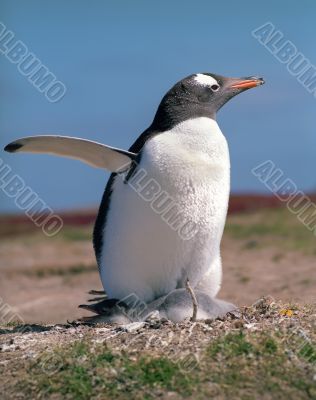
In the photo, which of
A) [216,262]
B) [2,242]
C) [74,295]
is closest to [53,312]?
[74,295]

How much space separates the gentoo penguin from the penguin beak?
0.13m

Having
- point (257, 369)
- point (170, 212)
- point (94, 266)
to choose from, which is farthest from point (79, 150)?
point (94, 266)

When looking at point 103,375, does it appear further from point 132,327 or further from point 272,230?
point 272,230

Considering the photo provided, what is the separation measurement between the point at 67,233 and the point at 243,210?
16.2 ft

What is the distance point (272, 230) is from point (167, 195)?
1262 centimetres

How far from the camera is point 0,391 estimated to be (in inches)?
210

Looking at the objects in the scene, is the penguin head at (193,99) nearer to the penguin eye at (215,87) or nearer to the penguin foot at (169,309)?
the penguin eye at (215,87)

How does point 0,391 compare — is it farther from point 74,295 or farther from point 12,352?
point 74,295

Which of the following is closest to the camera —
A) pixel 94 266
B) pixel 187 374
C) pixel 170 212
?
pixel 187 374

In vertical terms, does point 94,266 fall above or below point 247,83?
below

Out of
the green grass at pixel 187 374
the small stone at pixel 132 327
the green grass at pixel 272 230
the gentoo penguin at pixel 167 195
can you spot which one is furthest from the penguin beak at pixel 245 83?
the green grass at pixel 272 230

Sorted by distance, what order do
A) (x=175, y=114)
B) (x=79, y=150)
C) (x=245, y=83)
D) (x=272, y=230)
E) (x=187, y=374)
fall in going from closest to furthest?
(x=187, y=374) < (x=175, y=114) < (x=79, y=150) < (x=245, y=83) < (x=272, y=230)

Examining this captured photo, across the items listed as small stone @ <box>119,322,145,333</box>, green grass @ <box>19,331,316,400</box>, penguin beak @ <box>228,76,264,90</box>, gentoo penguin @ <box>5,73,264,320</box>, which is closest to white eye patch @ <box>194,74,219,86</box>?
gentoo penguin @ <box>5,73,264,320</box>

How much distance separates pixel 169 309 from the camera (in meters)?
6.38
